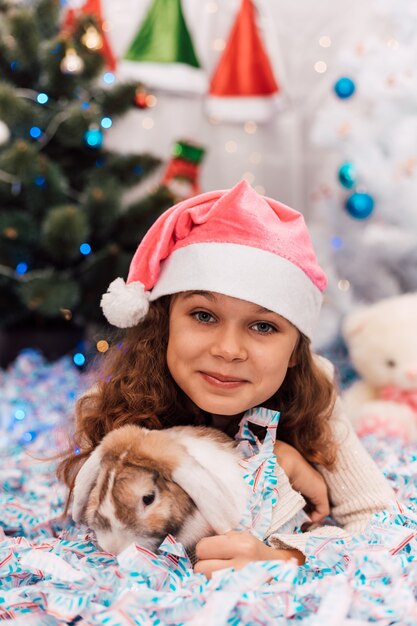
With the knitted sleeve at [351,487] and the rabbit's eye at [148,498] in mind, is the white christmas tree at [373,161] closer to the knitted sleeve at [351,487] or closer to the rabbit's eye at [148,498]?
the knitted sleeve at [351,487]

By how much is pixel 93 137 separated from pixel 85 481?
1702 millimetres

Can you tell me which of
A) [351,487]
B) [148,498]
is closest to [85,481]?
[148,498]

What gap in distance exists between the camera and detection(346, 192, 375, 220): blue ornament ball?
2299mm

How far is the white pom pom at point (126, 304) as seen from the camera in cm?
111

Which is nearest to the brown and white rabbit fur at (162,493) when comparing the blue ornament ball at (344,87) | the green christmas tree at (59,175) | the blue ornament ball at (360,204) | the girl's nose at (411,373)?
the girl's nose at (411,373)

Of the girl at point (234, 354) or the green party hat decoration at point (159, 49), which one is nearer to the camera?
the girl at point (234, 354)

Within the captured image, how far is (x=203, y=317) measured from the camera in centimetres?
110

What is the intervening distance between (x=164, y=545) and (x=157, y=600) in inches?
3.3

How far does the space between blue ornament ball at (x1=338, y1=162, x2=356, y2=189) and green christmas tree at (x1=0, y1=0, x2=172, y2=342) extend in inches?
23.5

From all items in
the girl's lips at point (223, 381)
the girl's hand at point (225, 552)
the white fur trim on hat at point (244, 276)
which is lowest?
the girl's hand at point (225, 552)

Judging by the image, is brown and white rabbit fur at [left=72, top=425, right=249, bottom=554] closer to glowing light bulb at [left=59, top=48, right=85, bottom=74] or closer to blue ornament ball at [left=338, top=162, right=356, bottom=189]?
blue ornament ball at [left=338, top=162, right=356, bottom=189]

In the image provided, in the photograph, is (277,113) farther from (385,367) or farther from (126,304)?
(126,304)

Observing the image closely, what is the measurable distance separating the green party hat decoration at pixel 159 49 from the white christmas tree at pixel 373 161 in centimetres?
70

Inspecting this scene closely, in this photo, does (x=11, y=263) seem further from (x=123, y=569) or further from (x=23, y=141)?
(x=123, y=569)
